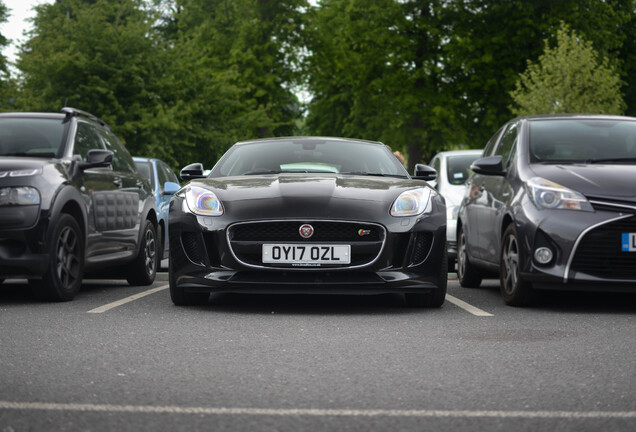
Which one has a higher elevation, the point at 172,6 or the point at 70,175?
the point at 172,6

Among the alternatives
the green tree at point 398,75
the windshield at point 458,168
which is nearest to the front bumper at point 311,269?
the windshield at point 458,168

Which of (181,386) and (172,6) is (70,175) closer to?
(181,386)

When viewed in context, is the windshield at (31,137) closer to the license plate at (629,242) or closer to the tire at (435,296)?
the tire at (435,296)

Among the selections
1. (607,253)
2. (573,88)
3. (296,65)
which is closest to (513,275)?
(607,253)

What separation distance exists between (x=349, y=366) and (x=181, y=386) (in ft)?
3.21

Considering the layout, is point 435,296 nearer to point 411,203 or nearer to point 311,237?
point 411,203

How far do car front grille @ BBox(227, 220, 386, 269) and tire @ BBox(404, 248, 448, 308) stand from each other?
25.7 inches

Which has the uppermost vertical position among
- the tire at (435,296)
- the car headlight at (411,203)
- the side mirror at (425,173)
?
the side mirror at (425,173)

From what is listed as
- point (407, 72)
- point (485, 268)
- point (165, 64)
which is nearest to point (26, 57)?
point (165, 64)

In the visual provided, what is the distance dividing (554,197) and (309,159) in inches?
89.5

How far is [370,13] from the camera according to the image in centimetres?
4266

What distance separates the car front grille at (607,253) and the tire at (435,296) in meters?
0.98

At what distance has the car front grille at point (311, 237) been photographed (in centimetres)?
750

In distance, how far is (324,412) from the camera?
165 inches
